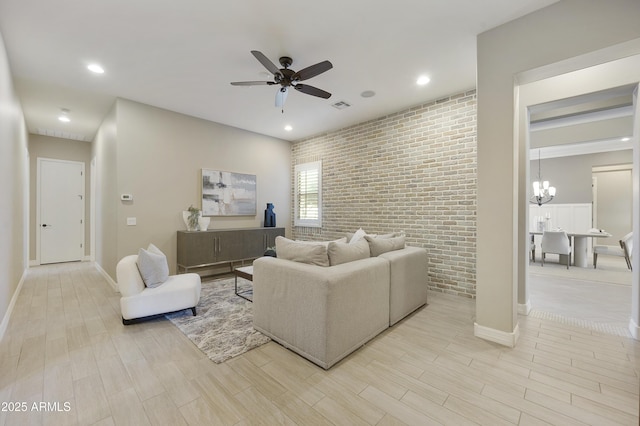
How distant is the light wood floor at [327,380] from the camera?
161 cm

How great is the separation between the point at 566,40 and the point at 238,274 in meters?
4.25

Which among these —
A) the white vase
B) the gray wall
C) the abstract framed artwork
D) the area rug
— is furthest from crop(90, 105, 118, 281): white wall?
the gray wall

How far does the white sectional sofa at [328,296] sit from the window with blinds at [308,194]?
10.3 feet

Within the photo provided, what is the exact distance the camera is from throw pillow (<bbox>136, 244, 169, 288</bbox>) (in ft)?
9.92

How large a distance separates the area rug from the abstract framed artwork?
6.04 ft

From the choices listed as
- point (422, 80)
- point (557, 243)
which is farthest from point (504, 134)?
point (557, 243)

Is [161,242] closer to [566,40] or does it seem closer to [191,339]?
[191,339]

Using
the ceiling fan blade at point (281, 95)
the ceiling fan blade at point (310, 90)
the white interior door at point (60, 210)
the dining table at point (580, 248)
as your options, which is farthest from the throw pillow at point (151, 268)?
the dining table at point (580, 248)

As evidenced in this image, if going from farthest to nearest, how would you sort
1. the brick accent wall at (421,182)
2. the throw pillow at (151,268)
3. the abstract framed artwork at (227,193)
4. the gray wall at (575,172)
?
the gray wall at (575,172), the abstract framed artwork at (227,193), the brick accent wall at (421,182), the throw pillow at (151,268)

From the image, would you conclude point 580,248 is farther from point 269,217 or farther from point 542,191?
point 269,217

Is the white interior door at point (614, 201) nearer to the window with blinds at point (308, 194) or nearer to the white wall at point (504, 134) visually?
the white wall at point (504, 134)

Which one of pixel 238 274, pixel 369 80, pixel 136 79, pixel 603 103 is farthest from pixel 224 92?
pixel 603 103

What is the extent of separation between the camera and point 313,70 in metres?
2.68

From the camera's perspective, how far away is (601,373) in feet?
6.69
